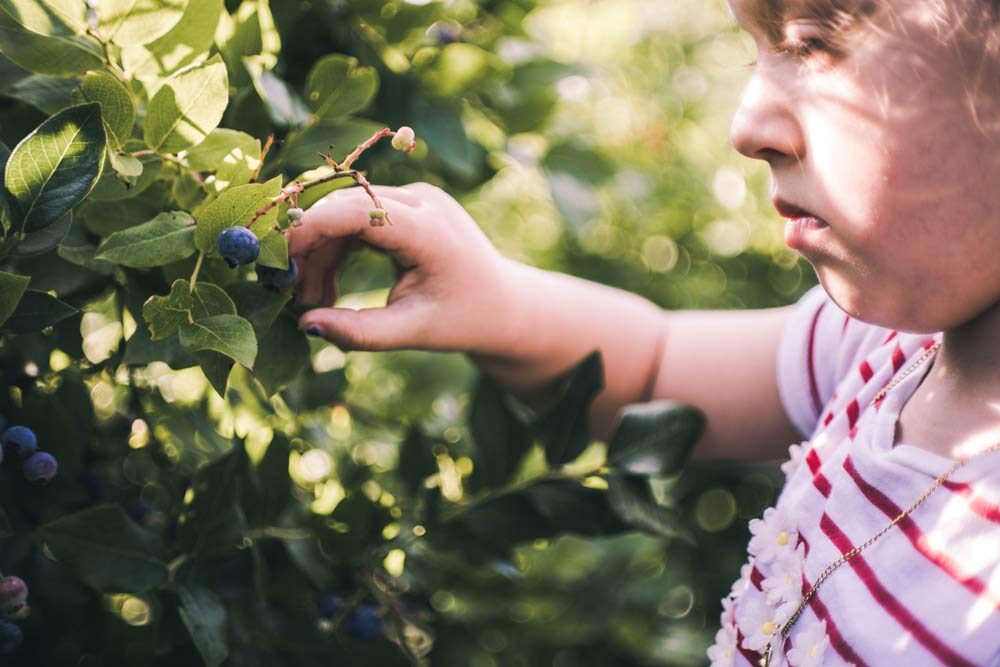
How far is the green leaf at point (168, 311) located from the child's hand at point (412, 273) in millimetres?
129

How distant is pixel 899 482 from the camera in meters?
0.89

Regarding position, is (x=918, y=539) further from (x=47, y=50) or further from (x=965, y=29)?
(x=47, y=50)

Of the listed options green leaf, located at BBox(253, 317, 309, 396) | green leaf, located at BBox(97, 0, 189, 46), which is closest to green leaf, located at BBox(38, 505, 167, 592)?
green leaf, located at BBox(253, 317, 309, 396)

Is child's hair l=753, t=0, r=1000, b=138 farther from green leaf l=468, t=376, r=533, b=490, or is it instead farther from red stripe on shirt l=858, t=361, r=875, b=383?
green leaf l=468, t=376, r=533, b=490

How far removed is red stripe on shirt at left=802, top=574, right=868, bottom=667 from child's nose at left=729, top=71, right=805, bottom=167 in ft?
1.31

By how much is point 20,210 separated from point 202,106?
147mm

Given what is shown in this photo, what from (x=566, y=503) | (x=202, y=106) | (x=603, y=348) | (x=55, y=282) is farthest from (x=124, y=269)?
(x=603, y=348)

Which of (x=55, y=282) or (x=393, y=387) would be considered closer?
(x=55, y=282)

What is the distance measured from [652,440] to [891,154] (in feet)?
1.36

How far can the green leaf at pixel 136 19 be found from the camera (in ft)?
2.46

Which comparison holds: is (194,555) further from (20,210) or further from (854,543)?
(854,543)

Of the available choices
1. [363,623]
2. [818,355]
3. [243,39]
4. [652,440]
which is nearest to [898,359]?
[818,355]

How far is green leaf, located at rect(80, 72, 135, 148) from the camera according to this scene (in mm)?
708

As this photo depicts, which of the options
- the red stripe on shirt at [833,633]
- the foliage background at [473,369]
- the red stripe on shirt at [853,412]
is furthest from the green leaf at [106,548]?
the red stripe on shirt at [853,412]
